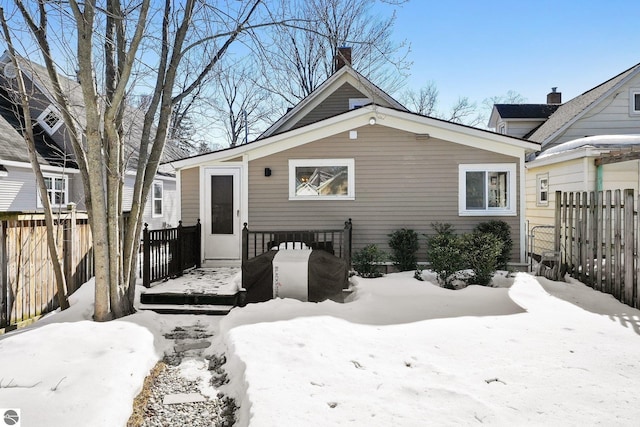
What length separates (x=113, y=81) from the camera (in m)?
5.36

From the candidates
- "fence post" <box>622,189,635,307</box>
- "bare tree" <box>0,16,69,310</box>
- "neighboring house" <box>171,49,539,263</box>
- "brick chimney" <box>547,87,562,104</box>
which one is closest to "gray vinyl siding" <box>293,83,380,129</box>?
"neighboring house" <box>171,49,539,263</box>

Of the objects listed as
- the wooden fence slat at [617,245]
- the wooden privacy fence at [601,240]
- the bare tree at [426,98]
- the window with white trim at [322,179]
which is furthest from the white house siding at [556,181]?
the bare tree at [426,98]

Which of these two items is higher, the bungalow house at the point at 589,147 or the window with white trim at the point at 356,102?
the window with white trim at the point at 356,102

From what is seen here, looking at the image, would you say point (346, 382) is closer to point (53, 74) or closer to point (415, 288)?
point (415, 288)

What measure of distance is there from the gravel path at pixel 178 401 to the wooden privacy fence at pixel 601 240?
5.46 meters

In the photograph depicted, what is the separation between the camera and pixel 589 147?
8.88 meters

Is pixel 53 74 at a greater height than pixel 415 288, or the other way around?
pixel 53 74

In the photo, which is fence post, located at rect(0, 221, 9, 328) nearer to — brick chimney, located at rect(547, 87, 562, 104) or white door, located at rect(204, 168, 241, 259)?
white door, located at rect(204, 168, 241, 259)

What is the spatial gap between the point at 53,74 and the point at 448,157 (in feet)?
22.7

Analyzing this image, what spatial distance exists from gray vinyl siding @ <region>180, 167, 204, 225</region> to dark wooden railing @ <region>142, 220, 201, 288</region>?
367 millimetres

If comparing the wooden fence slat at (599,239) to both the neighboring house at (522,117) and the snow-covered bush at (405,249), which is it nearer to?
the snow-covered bush at (405,249)

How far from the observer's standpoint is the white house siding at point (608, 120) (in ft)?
39.3

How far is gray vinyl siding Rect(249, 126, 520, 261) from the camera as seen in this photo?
26.9 ft

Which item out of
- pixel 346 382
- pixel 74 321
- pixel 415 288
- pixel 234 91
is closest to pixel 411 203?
pixel 415 288
